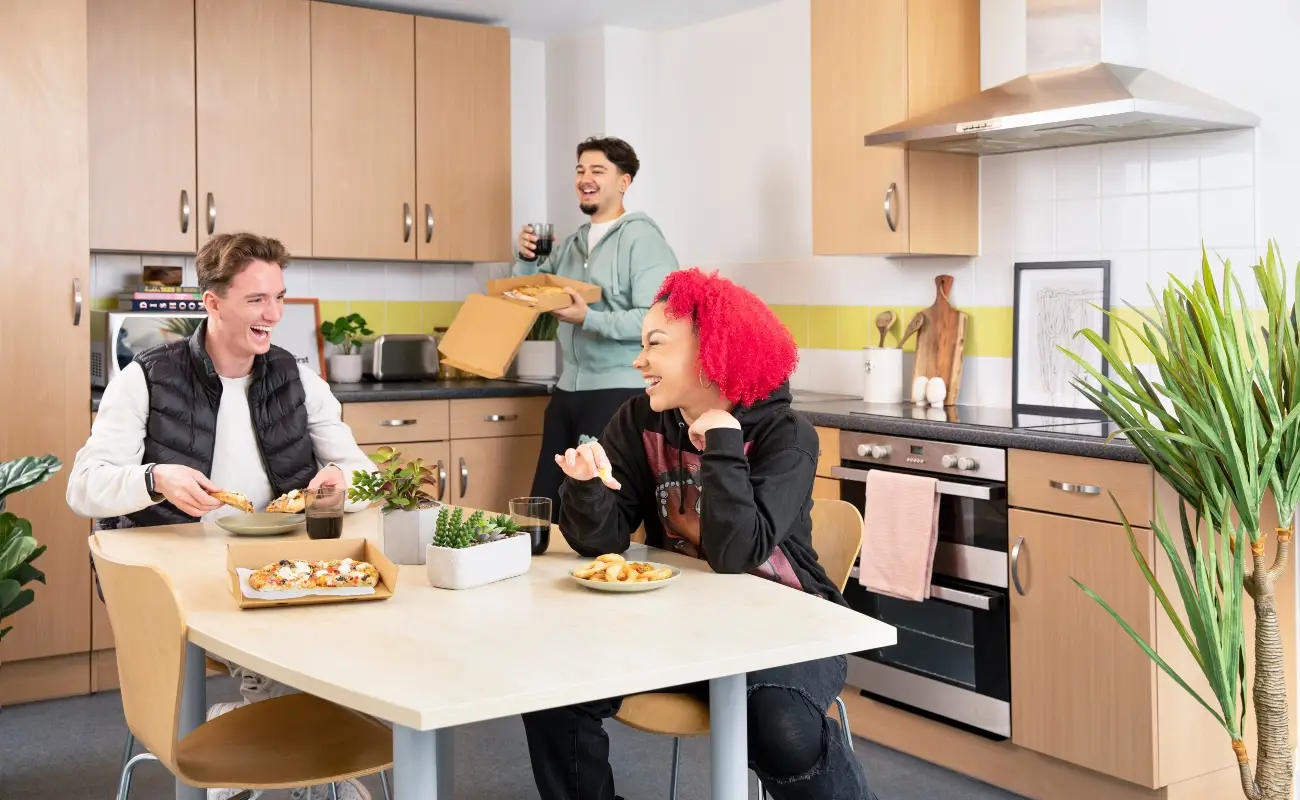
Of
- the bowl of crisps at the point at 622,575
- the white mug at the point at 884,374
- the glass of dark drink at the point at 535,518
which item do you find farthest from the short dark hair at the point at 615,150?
the bowl of crisps at the point at 622,575

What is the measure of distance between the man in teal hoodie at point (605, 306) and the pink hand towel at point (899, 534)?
3.30 feet

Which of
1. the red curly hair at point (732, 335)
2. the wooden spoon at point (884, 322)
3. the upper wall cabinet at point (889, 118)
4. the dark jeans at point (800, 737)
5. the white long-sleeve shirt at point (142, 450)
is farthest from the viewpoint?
the wooden spoon at point (884, 322)

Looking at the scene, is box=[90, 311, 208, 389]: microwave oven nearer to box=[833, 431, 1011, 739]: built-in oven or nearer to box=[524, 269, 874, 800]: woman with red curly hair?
→ box=[833, 431, 1011, 739]: built-in oven

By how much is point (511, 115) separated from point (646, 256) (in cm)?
144

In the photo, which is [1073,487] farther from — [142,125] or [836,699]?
[142,125]

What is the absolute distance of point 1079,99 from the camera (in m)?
3.25

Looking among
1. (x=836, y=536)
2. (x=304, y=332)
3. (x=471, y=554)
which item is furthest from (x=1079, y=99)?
(x=304, y=332)

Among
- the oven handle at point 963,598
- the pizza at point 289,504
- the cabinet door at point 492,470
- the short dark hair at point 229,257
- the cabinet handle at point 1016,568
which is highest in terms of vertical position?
the short dark hair at point 229,257

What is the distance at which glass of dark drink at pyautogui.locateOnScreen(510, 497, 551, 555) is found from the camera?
2.30 meters

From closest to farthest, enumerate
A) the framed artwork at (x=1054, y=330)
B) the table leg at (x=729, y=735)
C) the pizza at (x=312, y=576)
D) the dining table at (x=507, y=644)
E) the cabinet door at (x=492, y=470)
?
the dining table at (x=507, y=644)
the table leg at (x=729, y=735)
the pizza at (x=312, y=576)
the framed artwork at (x=1054, y=330)
the cabinet door at (x=492, y=470)

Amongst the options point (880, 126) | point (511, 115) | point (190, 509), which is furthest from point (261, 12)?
point (190, 509)

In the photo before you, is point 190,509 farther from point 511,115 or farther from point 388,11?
point 511,115

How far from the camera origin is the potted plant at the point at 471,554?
2033 millimetres

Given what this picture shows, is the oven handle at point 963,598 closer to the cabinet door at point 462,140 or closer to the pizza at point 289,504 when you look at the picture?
the pizza at point 289,504
